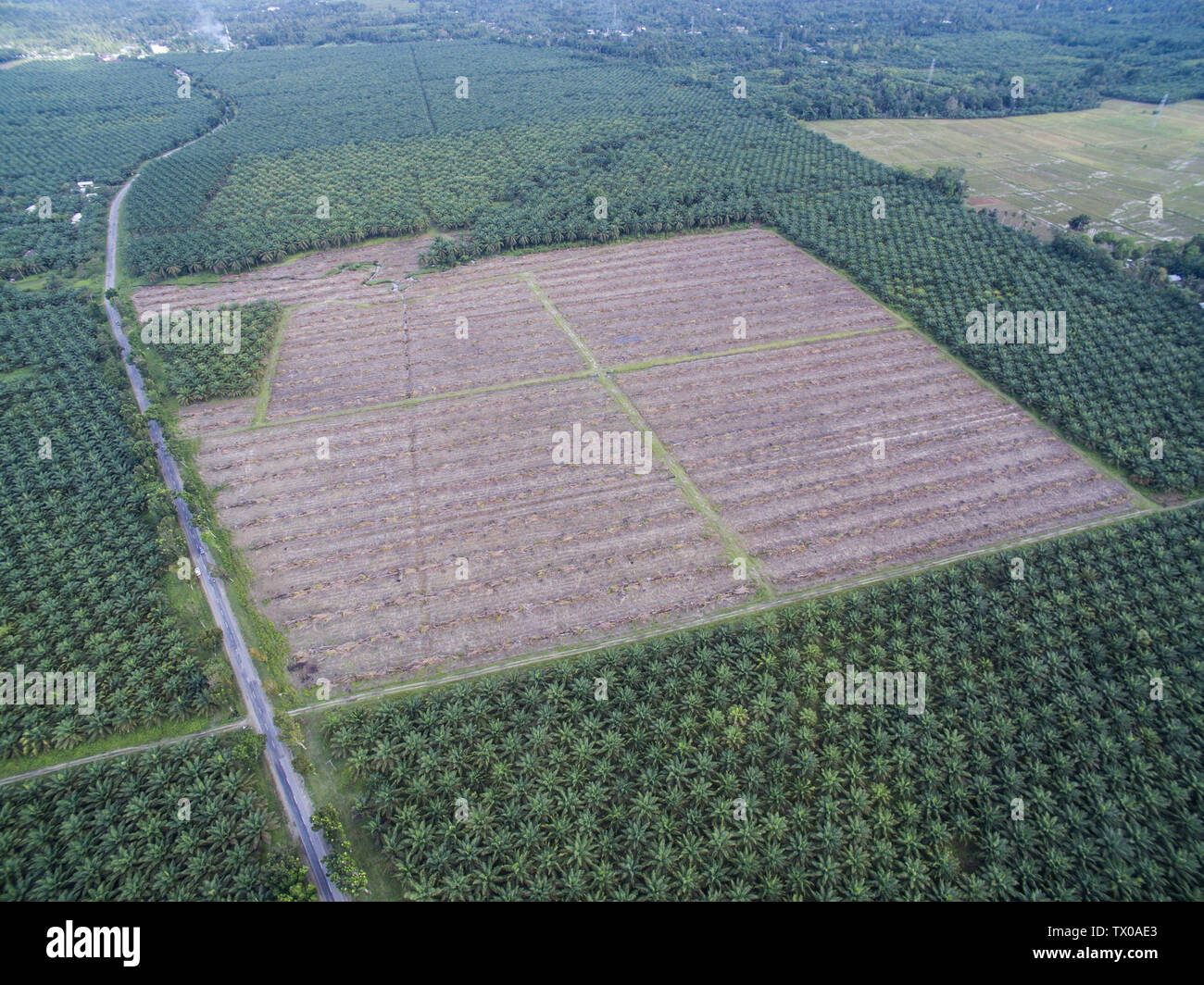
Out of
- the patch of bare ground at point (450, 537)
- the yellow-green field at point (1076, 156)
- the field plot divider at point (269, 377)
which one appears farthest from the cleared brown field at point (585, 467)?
the yellow-green field at point (1076, 156)

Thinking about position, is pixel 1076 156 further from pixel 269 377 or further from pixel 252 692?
pixel 252 692

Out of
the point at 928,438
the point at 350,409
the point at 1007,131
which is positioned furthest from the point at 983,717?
the point at 1007,131

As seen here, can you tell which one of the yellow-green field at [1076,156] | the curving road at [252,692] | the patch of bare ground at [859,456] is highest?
the yellow-green field at [1076,156]

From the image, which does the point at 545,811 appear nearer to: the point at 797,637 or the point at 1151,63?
the point at 797,637

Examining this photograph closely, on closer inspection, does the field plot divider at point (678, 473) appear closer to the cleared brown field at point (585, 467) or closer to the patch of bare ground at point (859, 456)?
the cleared brown field at point (585, 467)

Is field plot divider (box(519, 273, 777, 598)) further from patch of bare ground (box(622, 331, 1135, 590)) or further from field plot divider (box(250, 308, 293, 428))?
field plot divider (box(250, 308, 293, 428))

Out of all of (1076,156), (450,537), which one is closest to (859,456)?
(450,537)
